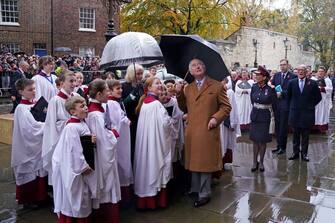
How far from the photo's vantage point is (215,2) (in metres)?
26.5

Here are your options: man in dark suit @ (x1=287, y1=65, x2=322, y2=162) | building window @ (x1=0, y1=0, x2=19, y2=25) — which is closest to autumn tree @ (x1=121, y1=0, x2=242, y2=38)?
building window @ (x1=0, y1=0, x2=19, y2=25)

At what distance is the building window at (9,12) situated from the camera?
2528 cm

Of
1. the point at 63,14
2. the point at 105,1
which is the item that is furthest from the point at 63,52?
the point at 105,1

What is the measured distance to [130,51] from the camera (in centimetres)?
579

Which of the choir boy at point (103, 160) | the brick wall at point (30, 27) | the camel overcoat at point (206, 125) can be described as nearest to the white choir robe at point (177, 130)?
the camel overcoat at point (206, 125)

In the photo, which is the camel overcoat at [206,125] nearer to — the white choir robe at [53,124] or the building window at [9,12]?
the white choir robe at [53,124]

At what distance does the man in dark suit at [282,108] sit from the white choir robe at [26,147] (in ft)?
16.4

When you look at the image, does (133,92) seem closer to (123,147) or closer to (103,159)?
(123,147)

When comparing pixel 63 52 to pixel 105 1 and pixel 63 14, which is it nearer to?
pixel 63 14

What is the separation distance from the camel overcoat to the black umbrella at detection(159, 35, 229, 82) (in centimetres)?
22

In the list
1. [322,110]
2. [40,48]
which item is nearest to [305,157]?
[322,110]

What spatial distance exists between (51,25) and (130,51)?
23.3m

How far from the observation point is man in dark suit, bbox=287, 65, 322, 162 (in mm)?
7852

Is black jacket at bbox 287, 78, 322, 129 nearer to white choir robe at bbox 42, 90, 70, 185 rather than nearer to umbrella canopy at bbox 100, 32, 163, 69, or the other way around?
umbrella canopy at bbox 100, 32, 163, 69
